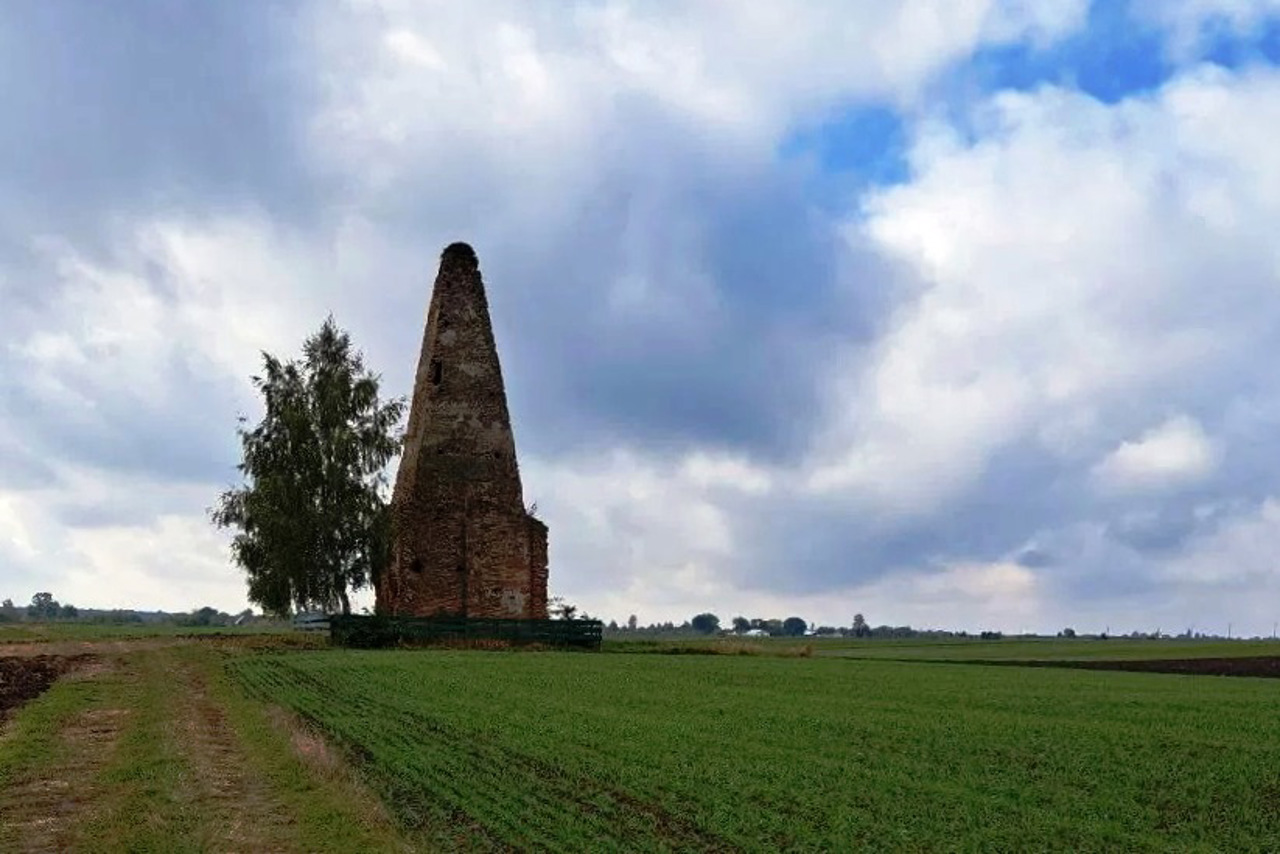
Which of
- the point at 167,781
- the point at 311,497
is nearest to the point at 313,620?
the point at 311,497

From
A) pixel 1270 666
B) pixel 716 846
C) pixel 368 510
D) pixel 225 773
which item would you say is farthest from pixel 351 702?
pixel 1270 666

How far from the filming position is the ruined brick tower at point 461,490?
51.6 m

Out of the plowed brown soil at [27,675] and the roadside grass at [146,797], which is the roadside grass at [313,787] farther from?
the plowed brown soil at [27,675]

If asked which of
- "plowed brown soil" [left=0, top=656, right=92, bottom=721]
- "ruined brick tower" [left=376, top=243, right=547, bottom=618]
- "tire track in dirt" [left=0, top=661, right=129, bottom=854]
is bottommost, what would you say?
"tire track in dirt" [left=0, top=661, right=129, bottom=854]

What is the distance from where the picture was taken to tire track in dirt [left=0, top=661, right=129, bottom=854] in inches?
523

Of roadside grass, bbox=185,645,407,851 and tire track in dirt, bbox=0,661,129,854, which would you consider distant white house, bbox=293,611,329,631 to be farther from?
tire track in dirt, bbox=0,661,129,854

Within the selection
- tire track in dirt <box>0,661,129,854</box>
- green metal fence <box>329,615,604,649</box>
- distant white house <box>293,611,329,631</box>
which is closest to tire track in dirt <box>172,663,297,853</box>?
tire track in dirt <box>0,661,129,854</box>

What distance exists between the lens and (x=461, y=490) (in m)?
52.2

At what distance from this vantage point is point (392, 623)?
4906 centimetres

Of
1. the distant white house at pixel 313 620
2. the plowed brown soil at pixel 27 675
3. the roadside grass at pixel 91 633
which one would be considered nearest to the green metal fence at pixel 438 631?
the distant white house at pixel 313 620

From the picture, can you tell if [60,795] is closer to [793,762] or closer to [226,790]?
[226,790]

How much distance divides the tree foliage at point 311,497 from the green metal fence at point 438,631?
3.61 metres

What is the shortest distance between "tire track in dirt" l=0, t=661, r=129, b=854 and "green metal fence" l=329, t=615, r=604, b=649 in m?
26.5

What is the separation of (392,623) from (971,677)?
840 inches
